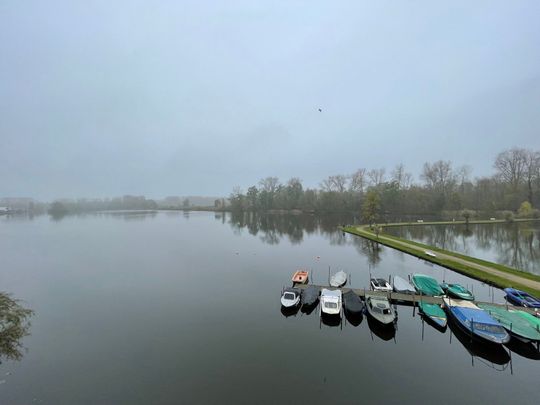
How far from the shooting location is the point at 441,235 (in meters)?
58.4

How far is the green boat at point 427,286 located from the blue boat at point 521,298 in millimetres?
4340

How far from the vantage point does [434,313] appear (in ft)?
64.3

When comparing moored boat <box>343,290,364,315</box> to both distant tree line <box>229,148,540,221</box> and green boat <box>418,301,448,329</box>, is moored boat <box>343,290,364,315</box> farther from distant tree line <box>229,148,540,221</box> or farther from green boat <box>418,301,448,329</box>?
distant tree line <box>229,148,540,221</box>

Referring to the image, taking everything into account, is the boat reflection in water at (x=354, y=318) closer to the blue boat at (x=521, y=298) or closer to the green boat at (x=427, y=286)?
the green boat at (x=427, y=286)

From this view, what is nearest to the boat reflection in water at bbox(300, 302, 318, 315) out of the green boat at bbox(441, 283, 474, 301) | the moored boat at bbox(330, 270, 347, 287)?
the moored boat at bbox(330, 270, 347, 287)

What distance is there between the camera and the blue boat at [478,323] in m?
15.9

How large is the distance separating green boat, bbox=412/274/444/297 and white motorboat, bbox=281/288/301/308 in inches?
390

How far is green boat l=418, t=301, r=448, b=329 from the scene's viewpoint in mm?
18797

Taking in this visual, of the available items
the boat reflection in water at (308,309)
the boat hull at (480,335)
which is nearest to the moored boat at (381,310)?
the boat hull at (480,335)

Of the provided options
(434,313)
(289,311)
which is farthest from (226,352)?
(434,313)

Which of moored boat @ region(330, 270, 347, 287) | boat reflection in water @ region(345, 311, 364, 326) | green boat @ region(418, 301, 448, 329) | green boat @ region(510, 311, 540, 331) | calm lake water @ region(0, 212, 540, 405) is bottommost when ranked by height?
calm lake water @ region(0, 212, 540, 405)

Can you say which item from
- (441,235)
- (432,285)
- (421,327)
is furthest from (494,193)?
(421,327)

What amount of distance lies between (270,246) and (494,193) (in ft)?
313

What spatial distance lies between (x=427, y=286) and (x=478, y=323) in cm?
759
